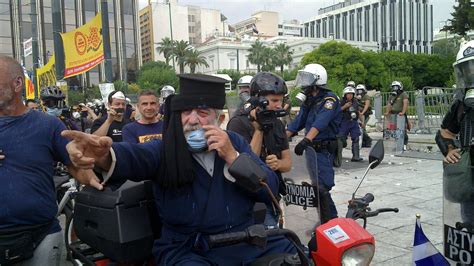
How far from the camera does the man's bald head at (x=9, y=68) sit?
2.73m

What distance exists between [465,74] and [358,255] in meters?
2.15

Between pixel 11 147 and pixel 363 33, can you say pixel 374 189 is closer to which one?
pixel 11 147

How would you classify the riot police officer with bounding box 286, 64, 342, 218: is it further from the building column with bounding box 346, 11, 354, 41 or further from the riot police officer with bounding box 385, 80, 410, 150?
the building column with bounding box 346, 11, 354, 41

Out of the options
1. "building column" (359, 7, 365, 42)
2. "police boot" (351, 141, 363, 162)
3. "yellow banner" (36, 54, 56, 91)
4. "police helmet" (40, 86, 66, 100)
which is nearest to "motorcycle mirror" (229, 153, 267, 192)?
"police helmet" (40, 86, 66, 100)

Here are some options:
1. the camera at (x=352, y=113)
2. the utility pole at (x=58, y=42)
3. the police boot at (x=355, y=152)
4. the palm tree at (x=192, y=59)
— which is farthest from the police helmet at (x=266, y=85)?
the palm tree at (x=192, y=59)

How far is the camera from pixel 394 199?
285 inches

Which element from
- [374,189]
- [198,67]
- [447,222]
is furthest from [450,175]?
[198,67]

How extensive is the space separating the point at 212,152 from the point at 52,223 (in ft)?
3.91

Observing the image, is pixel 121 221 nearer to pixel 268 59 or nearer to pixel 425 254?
pixel 425 254

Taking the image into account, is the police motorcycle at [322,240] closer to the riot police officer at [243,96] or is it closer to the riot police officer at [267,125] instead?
the riot police officer at [267,125]

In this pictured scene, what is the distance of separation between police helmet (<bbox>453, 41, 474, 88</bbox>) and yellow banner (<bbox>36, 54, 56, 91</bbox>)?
12158 millimetres

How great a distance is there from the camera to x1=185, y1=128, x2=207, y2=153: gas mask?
2404 mm

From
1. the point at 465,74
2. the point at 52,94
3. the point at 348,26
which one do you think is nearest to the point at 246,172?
the point at 465,74

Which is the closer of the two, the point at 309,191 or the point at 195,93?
the point at 195,93
